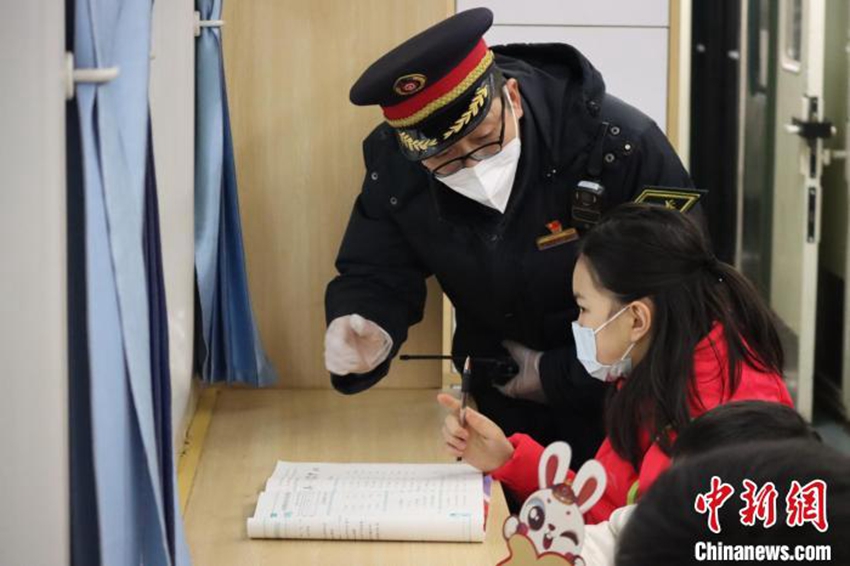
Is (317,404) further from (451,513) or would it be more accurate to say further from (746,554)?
(746,554)

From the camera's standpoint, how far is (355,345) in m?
2.47

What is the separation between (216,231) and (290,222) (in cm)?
22

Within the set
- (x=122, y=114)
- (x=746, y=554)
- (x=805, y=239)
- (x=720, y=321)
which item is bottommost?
(x=805, y=239)

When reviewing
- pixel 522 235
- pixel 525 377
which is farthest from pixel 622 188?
pixel 525 377

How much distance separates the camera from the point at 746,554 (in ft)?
2.65

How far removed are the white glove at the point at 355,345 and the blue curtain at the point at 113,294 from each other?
80 cm

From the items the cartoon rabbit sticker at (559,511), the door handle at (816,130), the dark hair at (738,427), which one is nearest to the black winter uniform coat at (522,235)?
the cartoon rabbit sticker at (559,511)

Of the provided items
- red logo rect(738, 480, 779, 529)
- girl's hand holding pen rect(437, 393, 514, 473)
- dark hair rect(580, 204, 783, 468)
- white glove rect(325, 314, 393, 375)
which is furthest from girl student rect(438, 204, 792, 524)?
red logo rect(738, 480, 779, 529)

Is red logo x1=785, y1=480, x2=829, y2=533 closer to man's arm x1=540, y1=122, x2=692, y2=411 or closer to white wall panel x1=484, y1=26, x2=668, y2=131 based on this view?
man's arm x1=540, y1=122, x2=692, y2=411

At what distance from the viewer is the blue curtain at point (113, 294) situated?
151cm

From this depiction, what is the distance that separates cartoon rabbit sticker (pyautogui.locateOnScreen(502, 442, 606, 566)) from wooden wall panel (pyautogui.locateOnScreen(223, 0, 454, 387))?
47.6 inches

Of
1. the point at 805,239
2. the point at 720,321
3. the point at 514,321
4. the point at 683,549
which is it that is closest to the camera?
the point at 683,549

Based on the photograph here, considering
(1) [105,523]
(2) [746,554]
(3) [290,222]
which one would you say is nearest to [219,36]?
(3) [290,222]

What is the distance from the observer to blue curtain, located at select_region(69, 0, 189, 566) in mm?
1513
